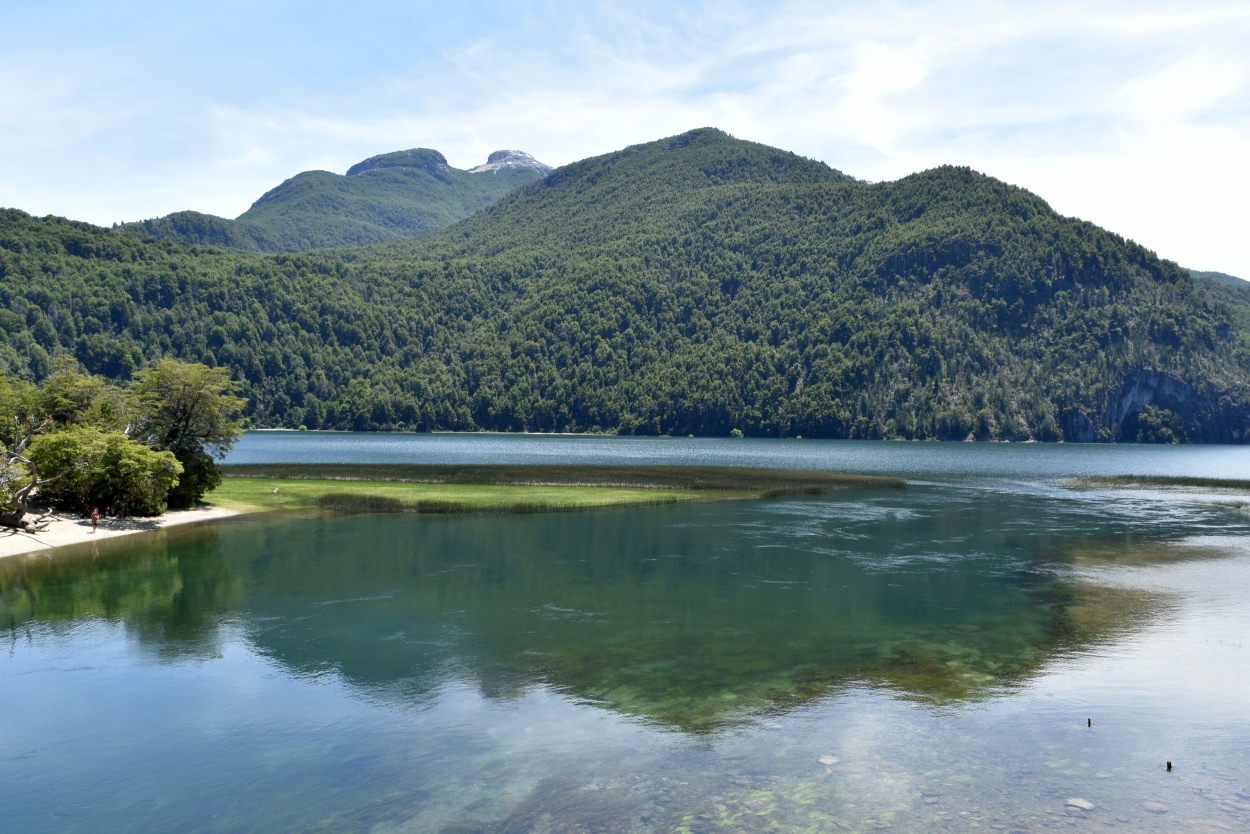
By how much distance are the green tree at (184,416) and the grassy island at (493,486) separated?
17.7 ft

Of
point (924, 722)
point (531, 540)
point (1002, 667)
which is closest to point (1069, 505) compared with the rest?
point (531, 540)

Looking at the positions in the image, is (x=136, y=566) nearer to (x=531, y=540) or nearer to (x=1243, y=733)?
(x=531, y=540)

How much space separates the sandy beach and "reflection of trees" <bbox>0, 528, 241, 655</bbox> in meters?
2.08

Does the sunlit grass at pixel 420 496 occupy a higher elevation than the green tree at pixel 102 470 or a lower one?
lower

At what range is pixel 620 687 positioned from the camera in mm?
29609

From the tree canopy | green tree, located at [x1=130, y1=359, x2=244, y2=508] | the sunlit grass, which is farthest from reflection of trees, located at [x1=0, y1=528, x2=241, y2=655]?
the sunlit grass

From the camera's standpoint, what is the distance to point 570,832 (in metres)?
19.3

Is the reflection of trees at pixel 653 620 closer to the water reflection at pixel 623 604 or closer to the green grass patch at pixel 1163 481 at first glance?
the water reflection at pixel 623 604

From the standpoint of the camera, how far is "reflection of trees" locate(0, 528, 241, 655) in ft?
124

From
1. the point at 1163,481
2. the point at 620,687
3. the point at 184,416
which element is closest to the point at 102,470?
the point at 184,416

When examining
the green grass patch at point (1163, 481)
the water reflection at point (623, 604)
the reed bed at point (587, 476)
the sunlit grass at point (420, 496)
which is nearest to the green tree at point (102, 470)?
the water reflection at point (623, 604)

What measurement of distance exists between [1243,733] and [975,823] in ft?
38.3

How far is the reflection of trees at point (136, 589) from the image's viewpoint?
124ft

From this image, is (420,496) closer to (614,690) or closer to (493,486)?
(493,486)
